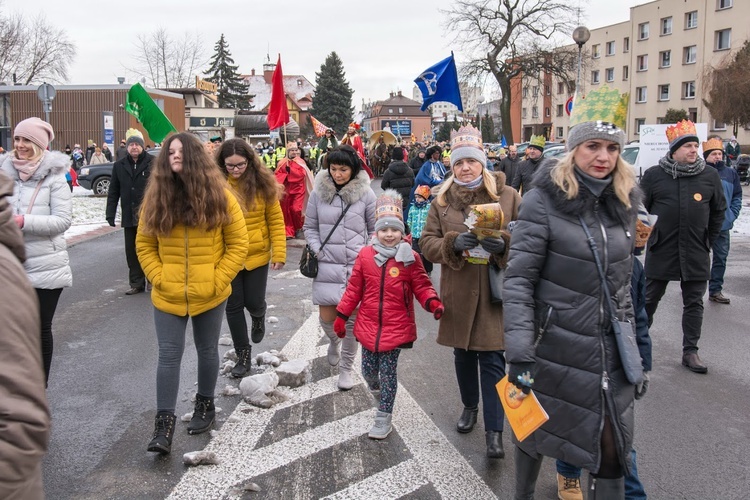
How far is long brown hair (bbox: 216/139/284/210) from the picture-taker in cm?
557

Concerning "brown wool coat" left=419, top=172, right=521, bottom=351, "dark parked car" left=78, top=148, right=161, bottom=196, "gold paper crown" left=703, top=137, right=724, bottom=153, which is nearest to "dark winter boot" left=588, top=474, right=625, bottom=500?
"brown wool coat" left=419, top=172, right=521, bottom=351

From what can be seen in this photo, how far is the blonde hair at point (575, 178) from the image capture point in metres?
2.90

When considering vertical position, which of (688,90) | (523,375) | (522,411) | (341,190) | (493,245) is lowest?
(522,411)

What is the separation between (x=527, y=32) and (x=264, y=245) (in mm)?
44673

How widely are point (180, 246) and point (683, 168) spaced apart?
4.23 metres

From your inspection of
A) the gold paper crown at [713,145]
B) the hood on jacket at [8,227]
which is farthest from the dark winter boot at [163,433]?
the gold paper crown at [713,145]

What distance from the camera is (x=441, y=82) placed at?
8.01 metres

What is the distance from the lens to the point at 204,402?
4.57 m

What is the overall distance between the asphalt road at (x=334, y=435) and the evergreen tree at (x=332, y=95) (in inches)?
3567

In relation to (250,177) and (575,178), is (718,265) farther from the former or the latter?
(575,178)

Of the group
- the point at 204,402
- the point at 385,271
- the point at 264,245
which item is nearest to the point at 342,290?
the point at 264,245

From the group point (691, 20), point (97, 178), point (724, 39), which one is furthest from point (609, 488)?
point (691, 20)

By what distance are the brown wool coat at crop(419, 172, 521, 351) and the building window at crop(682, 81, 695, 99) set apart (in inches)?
2415

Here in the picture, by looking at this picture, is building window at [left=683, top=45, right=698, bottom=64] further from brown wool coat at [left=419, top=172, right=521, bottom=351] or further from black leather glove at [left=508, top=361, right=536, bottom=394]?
black leather glove at [left=508, top=361, right=536, bottom=394]
